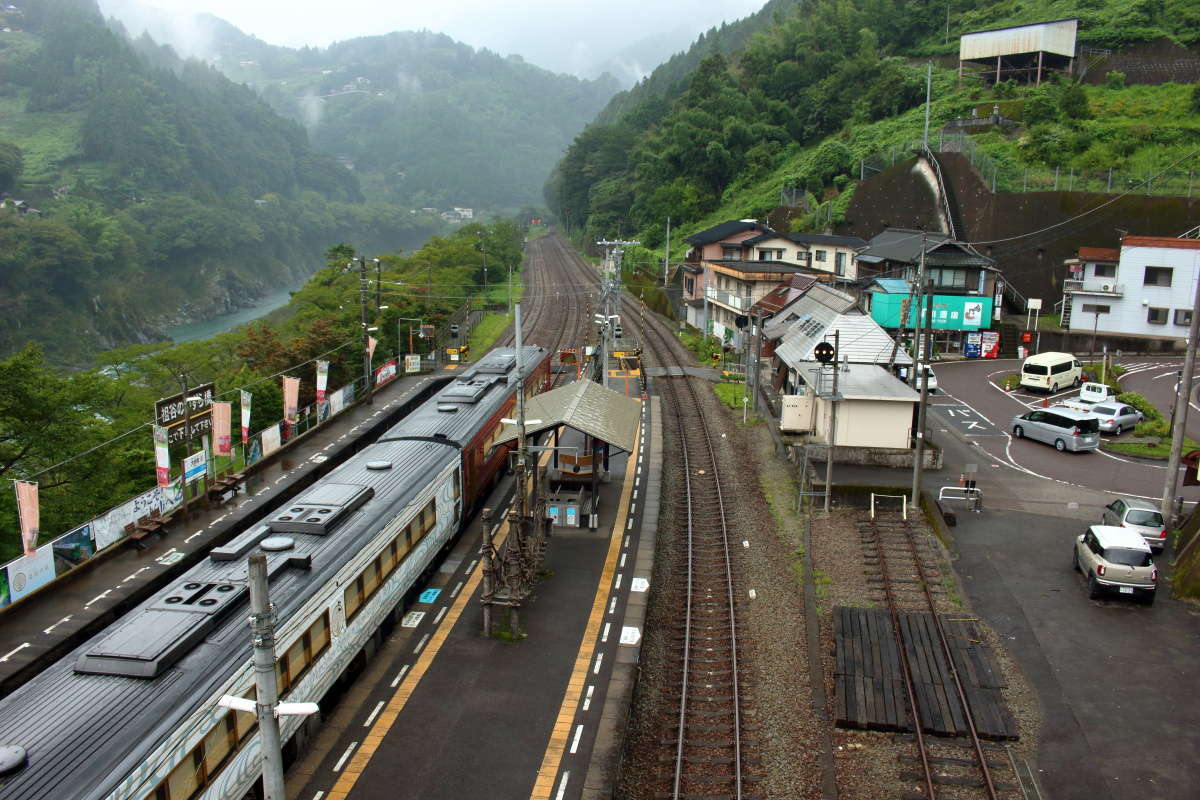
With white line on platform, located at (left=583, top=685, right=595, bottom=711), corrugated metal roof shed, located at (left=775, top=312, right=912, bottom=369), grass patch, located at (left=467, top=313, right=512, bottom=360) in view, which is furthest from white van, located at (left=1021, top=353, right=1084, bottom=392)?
white line on platform, located at (left=583, top=685, right=595, bottom=711)

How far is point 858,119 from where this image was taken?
78.6 metres

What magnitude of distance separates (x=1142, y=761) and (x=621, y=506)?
1367 cm

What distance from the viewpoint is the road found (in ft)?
79.7

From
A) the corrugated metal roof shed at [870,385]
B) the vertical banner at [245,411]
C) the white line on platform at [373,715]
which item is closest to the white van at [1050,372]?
the corrugated metal roof shed at [870,385]

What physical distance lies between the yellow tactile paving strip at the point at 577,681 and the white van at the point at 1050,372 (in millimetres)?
20752

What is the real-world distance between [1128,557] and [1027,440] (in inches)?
481

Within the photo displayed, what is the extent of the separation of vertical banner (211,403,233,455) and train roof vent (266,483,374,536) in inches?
297

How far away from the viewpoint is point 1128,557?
54.8 ft

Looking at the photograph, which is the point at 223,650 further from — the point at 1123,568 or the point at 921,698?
the point at 1123,568

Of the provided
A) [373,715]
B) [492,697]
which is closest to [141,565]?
[373,715]

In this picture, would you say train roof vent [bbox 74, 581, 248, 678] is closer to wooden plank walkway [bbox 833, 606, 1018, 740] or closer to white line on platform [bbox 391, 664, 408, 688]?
white line on platform [bbox 391, 664, 408, 688]

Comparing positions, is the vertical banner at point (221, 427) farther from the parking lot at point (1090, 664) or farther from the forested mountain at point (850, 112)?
the forested mountain at point (850, 112)

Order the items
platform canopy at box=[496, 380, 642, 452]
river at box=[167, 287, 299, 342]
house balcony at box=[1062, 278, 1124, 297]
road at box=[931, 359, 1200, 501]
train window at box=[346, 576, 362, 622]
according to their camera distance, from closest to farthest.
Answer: train window at box=[346, 576, 362, 622]
platform canopy at box=[496, 380, 642, 452]
road at box=[931, 359, 1200, 501]
house balcony at box=[1062, 278, 1124, 297]
river at box=[167, 287, 299, 342]

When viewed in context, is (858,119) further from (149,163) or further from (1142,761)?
(149,163)
